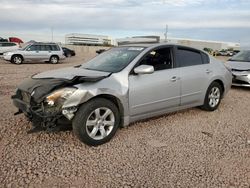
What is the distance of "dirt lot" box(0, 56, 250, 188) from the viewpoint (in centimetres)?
312

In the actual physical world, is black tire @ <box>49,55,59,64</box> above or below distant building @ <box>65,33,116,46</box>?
Result: below

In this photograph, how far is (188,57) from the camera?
218 inches

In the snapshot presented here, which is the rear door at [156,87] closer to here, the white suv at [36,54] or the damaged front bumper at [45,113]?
the damaged front bumper at [45,113]

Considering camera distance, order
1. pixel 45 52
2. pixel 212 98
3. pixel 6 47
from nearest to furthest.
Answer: pixel 212 98, pixel 45 52, pixel 6 47

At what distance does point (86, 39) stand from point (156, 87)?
73.5m

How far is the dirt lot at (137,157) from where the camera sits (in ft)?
10.3

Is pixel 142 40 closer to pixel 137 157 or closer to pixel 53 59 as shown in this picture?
pixel 137 157

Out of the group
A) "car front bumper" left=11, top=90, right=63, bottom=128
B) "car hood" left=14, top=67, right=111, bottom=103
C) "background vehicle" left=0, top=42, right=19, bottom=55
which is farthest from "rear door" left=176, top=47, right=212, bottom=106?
"background vehicle" left=0, top=42, right=19, bottom=55

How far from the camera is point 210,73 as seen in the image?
19.2 ft

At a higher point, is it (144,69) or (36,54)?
(144,69)

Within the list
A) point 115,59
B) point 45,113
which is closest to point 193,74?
point 115,59

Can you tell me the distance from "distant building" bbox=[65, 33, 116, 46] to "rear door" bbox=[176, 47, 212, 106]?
63.1 meters

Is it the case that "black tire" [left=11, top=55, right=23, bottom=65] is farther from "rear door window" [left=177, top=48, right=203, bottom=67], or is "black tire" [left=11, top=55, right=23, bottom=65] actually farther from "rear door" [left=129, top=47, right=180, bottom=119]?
"rear door" [left=129, top=47, right=180, bottom=119]

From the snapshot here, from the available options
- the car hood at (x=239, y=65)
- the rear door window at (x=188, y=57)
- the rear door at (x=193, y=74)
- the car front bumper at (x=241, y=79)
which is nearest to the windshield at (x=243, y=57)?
the car hood at (x=239, y=65)
